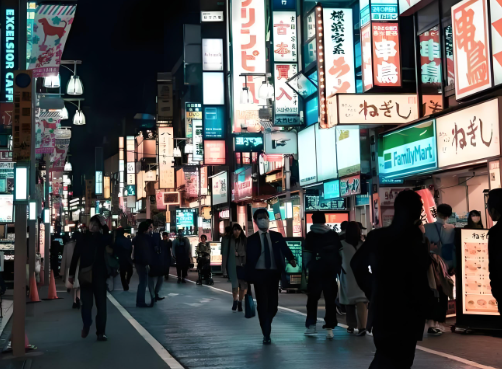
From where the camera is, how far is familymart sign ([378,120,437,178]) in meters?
19.2

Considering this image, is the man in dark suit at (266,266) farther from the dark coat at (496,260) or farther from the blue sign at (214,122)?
the blue sign at (214,122)

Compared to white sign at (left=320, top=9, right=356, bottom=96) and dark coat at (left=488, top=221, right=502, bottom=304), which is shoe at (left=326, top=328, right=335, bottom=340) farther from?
white sign at (left=320, top=9, right=356, bottom=96)

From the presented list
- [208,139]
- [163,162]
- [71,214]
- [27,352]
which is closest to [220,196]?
[208,139]

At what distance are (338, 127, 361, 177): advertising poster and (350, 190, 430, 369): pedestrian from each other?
1854cm

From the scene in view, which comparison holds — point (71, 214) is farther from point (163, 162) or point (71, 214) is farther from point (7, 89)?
point (7, 89)

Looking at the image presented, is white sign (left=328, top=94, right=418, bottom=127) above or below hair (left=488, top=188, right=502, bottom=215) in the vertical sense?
above

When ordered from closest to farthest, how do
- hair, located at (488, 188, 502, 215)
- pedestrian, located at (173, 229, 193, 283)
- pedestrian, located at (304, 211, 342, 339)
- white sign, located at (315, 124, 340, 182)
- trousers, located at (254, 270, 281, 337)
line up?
hair, located at (488, 188, 502, 215) → trousers, located at (254, 270, 281, 337) → pedestrian, located at (304, 211, 342, 339) → white sign, located at (315, 124, 340, 182) → pedestrian, located at (173, 229, 193, 283)

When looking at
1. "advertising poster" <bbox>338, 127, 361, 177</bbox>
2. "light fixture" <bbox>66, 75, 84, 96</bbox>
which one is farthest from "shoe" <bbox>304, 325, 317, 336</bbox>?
"light fixture" <bbox>66, 75, 84, 96</bbox>

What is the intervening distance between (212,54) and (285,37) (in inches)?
520

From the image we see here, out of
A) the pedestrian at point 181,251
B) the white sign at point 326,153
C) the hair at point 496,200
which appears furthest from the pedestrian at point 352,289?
the pedestrian at point 181,251

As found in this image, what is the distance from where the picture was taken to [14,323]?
1073 centimetres

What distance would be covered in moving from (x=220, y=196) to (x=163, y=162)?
666 inches

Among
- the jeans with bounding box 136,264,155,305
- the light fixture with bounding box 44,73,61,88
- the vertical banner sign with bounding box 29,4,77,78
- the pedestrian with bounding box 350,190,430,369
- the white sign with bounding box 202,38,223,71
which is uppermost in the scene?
the white sign with bounding box 202,38,223,71

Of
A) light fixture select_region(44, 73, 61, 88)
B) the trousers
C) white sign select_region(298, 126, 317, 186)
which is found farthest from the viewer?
white sign select_region(298, 126, 317, 186)
